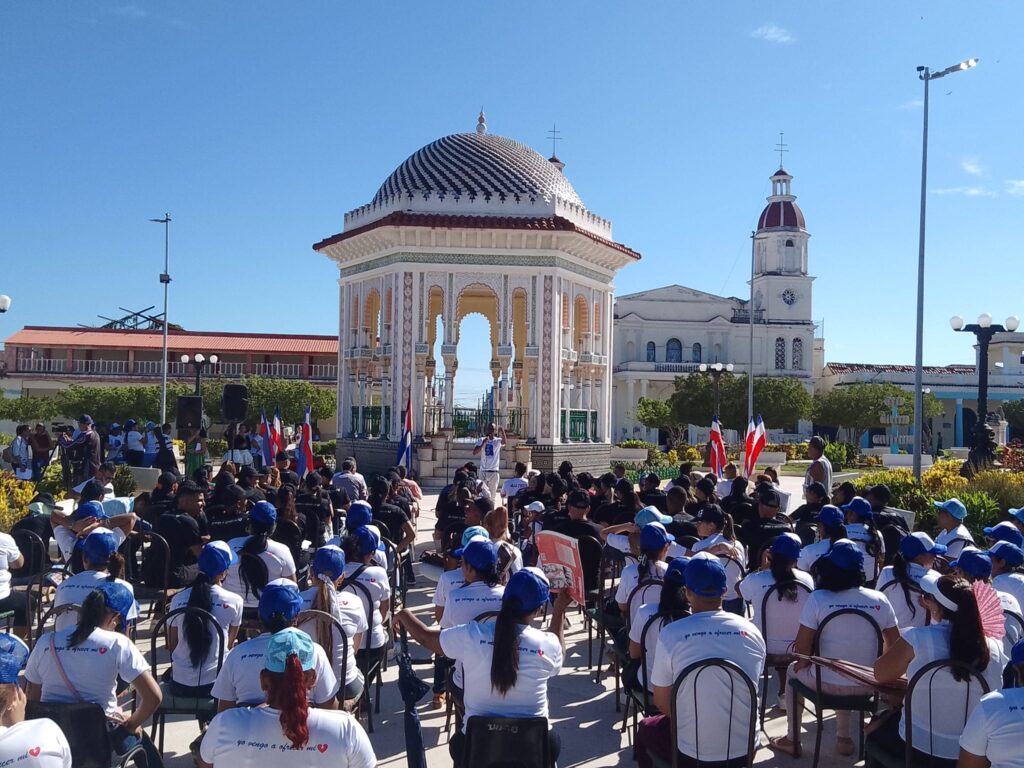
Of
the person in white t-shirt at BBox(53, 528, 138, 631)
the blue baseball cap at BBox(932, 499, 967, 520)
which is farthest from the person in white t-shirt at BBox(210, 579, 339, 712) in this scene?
the blue baseball cap at BBox(932, 499, 967, 520)

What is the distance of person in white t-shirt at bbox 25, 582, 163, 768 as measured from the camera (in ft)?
15.8

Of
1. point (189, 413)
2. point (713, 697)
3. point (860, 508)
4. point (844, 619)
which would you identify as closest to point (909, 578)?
point (844, 619)

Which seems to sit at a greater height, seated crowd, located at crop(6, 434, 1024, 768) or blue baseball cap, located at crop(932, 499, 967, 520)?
blue baseball cap, located at crop(932, 499, 967, 520)

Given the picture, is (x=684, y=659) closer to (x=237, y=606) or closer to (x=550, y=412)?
(x=237, y=606)

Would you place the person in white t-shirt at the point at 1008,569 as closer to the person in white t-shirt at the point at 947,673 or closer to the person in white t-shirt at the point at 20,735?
the person in white t-shirt at the point at 947,673

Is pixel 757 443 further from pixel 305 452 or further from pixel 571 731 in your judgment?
pixel 571 731

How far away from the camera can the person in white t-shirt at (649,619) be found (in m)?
5.71

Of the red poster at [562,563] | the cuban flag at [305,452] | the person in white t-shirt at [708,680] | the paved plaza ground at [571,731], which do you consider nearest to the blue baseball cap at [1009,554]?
the paved plaza ground at [571,731]

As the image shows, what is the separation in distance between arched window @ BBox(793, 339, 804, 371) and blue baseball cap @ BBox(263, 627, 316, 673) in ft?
249

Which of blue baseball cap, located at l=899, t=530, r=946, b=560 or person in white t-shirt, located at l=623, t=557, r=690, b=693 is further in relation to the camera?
blue baseball cap, located at l=899, t=530, r=946, b=560

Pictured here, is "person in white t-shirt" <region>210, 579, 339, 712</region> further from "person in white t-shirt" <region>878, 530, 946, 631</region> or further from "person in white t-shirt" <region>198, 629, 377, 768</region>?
"person in white t-shirt" <region>878, 530, 946, 631</region>

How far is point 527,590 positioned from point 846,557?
7.60ft

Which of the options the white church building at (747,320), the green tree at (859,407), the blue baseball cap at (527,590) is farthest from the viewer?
the white church building at (747,320)

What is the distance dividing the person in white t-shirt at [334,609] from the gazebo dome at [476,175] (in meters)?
20.5
